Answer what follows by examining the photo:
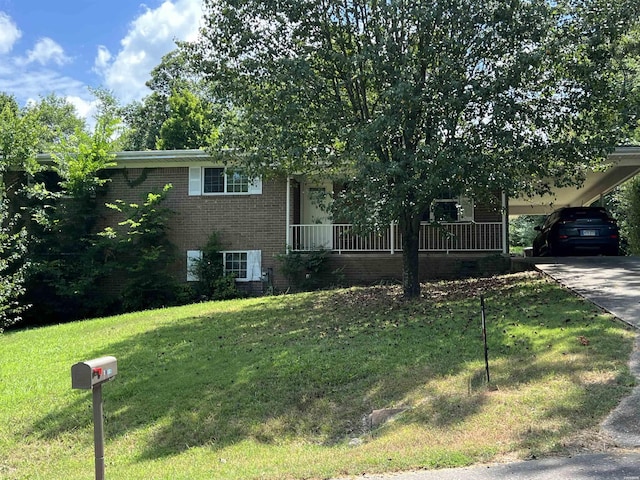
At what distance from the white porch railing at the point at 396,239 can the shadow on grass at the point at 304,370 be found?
531cm

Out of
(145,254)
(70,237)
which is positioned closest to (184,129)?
(70,237)

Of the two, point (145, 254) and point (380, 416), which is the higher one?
point (145, 254)

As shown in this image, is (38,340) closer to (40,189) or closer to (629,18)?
(40,189)

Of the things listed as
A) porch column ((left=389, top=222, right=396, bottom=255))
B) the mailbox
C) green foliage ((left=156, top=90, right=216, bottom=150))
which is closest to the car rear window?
porch column ((left=389, top=222, right=396, bottom=255))

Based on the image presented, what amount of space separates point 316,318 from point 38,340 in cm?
604

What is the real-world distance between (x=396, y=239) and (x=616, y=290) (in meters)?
7.17

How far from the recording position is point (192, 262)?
1677 centimetres

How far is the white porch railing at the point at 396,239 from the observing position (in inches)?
630

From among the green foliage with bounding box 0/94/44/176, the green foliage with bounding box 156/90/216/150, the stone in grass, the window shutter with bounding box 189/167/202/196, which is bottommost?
the stone in grass

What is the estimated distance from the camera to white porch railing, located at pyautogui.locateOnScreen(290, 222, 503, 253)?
630 inches

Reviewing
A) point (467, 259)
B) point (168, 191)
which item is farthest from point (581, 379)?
point (168, 191)

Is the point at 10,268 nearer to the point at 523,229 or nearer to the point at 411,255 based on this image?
the point at 411,255

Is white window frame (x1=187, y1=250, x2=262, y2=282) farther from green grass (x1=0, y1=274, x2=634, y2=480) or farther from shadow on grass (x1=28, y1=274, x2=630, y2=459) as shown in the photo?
green grass (x1=0, y1=274, x2=634, y2=480)

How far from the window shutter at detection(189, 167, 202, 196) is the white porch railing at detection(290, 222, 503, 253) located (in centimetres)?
322
